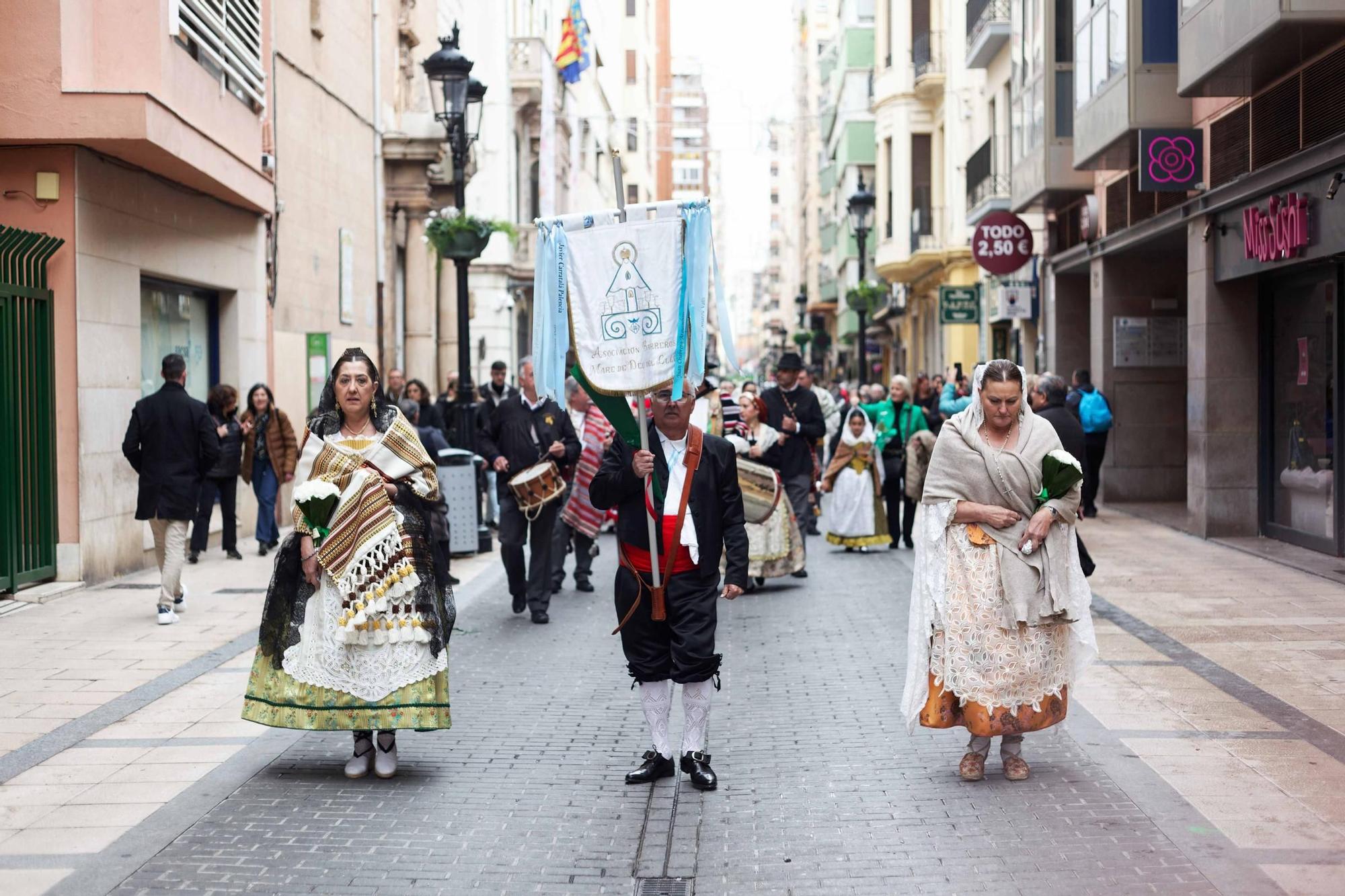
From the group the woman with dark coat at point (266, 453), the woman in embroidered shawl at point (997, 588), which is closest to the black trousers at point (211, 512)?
the woman with dark coat at point (266, 453)

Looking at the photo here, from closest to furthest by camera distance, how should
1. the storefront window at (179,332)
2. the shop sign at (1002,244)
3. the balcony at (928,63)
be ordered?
1. the storefront window at (179,332)
2. the shop sign at (1002,244)
3. the balcony at (928,63)

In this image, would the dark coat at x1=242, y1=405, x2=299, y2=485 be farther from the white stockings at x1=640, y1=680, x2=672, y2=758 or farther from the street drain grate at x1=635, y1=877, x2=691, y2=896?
the street drain grate at x1=635, y1=877, x2=691, y2=896

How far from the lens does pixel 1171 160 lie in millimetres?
16188

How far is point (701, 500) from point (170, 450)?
632 centimetres

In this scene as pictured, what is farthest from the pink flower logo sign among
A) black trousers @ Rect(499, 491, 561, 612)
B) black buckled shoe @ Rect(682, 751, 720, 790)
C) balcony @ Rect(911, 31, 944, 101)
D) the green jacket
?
balcony @ Rect(911, 31, 944, 101)

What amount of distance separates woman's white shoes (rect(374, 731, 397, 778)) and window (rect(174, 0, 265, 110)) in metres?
9.04

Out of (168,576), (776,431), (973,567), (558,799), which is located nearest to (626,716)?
(558,799)

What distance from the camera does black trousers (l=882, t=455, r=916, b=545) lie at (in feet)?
53.0

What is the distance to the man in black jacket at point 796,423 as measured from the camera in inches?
555

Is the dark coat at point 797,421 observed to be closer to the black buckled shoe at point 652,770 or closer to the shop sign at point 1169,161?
the shop sign at point 1169,161

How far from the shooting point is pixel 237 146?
53.1 feet

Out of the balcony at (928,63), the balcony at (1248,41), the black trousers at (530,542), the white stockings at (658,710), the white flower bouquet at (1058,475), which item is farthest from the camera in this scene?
the balcony at (928,63)

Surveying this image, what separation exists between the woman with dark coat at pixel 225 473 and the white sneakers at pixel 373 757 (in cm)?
857

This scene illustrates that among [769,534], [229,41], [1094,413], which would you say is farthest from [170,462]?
[1094,413]
